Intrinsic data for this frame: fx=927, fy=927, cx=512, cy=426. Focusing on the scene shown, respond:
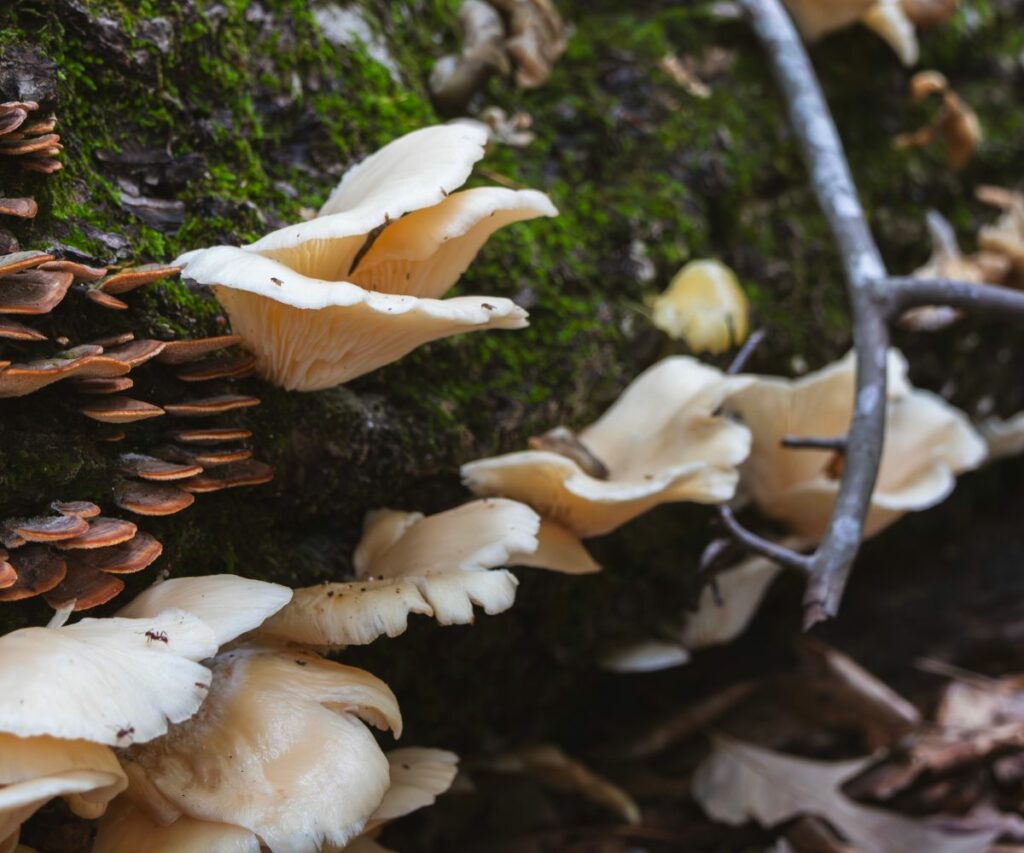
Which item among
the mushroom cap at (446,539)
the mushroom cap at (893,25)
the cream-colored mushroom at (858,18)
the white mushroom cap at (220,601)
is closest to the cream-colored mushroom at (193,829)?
the white mushroom cap at (220,601)

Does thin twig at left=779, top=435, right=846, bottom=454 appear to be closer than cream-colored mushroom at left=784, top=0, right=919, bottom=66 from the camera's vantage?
A: Yes

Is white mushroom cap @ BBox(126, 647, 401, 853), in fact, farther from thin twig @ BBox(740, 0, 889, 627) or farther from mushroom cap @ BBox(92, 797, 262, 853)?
thin twig @ BBox(740, 0, 889, 627)

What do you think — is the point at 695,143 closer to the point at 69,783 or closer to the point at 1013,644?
the point at 1013,644

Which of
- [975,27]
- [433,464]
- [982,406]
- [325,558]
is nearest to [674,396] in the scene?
[433,464]

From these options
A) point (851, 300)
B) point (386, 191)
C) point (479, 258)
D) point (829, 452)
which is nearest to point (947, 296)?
point (851, 300)

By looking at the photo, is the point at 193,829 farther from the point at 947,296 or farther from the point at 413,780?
the point at 947,296

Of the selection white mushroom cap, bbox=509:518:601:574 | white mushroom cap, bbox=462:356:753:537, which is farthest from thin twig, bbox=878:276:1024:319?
white mushroom cap, bbox=509:518:601:574
